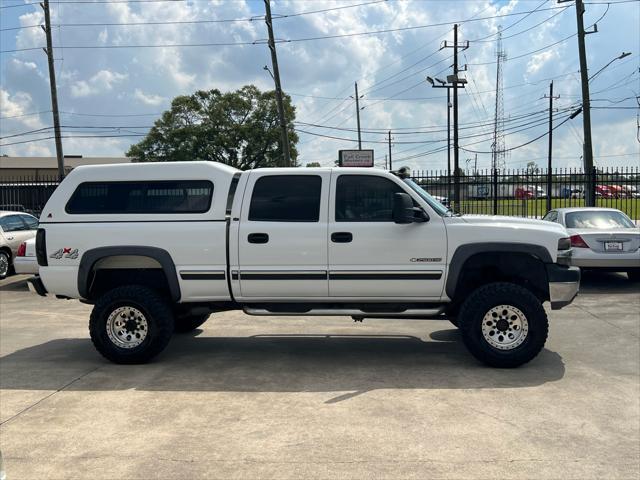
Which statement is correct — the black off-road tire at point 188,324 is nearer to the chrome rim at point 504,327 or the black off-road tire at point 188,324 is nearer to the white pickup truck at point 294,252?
the white pickup truck at point 294,252

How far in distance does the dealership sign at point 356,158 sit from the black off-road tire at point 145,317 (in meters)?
16.6

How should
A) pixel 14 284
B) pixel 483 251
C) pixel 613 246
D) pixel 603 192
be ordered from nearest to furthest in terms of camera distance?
pixel 483 251 → pixel 613 246 → pixel 14 284 → pixel 603 192

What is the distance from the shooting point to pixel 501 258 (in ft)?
21.0

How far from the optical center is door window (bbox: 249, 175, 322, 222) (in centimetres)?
640

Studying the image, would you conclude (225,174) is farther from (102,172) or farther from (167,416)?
→ (167,416)

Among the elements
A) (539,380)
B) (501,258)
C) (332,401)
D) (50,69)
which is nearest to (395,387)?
(332,401)

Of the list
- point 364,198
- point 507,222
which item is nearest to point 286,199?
point 364,198

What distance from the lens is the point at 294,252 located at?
20.6ft

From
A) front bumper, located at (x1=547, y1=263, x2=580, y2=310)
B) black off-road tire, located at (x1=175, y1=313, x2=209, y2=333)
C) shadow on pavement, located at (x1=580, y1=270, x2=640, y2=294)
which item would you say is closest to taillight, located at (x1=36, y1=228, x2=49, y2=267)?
black off-road tire, located at (x1=175, y1=313, x2=209, y2=333)

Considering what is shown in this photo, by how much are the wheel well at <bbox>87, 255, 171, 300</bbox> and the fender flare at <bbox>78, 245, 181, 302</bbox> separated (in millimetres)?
161

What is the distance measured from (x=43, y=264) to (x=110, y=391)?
1789 millimetres

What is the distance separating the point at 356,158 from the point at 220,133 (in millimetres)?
31676

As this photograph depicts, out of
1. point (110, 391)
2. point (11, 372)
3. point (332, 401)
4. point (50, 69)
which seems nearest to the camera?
point (332, 401)

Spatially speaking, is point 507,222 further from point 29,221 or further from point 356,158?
point 356,158
